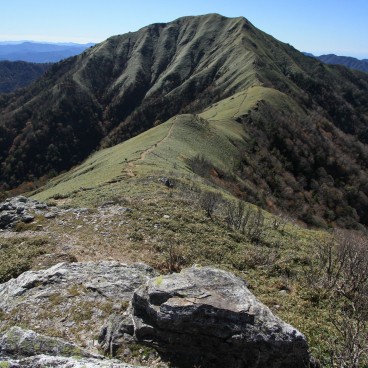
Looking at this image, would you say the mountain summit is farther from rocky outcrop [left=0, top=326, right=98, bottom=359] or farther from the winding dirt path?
rocky outcrop [left=0, top=326, right=98, bottom=359]

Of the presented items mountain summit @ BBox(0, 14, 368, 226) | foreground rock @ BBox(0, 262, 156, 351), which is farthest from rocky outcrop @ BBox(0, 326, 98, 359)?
mountain summit @ BBox(0, 14, 368, 226)

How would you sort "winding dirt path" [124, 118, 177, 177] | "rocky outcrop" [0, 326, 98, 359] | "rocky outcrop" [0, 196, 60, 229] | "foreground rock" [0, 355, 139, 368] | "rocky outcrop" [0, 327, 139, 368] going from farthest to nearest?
"winding dirt path" [124, 118, 177, 177], "rocky outcrop" [0, 196, 60, 229], "rocky outcrop" [0, 326, 98, 359], "rocky outcrop" [0, 327, 139, 368], "foreground rock" [0, 355, 139, 368]

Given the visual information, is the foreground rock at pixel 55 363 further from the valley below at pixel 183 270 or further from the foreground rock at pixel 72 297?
the foreground rock at pixel 72 297

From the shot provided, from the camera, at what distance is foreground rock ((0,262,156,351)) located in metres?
12.2

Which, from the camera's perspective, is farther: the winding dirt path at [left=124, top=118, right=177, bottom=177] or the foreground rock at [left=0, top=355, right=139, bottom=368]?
Answer: the winding dirt path at [left=124, top=118, right=177, bottom=177]

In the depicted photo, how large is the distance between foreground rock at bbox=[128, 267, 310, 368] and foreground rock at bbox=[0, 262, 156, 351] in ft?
7.59

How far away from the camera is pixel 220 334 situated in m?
9.95

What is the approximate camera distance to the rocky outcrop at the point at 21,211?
27.2m

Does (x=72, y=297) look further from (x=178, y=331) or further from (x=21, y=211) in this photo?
(x=21, y=211)

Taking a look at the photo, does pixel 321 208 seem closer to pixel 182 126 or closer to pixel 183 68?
pixel 182 126

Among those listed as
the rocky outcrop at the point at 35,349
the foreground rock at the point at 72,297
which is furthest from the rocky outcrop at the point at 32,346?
the foreground rock at the point at 72,297

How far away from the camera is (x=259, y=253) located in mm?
22812

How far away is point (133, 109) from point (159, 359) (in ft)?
641

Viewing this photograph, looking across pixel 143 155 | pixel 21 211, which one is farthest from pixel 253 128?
pixel 21 211
